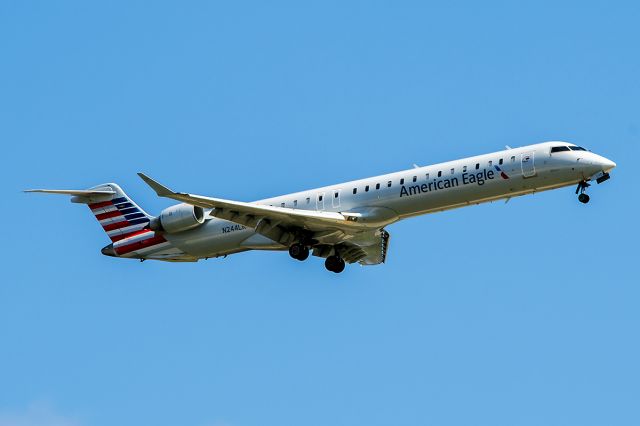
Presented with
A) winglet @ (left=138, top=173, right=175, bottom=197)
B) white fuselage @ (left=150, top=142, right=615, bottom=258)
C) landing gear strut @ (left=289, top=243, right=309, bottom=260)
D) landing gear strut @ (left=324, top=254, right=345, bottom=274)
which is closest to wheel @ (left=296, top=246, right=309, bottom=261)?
landing gear strut @ (left=289, top=243, right=309, bottom=260)

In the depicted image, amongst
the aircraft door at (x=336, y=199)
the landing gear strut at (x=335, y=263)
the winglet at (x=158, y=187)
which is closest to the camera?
the winglet at (x=158, y=187)

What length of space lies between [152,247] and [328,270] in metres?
5.12

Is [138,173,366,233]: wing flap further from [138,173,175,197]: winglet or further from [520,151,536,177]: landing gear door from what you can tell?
[520,151,536,177]: landing gear door

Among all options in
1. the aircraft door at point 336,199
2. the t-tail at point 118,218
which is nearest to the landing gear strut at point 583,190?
the aircraft door at point 336,199

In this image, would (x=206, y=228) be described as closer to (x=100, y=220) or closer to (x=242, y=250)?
(x=242, y=250)

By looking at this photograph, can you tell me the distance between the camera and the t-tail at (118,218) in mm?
35562

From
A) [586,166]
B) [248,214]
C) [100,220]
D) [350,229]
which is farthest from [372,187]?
[100,220]

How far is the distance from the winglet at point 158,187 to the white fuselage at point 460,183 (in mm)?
4635

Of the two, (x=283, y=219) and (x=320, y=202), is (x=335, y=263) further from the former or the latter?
(x=283, y=219)

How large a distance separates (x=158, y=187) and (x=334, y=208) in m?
5.34

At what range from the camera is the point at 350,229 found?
1276 inches

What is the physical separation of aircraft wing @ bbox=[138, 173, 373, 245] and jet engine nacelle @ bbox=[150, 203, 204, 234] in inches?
86.4

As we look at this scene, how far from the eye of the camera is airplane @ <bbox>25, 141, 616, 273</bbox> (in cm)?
3047

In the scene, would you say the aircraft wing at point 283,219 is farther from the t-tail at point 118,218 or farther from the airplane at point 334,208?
the t-tail at point 118,218
